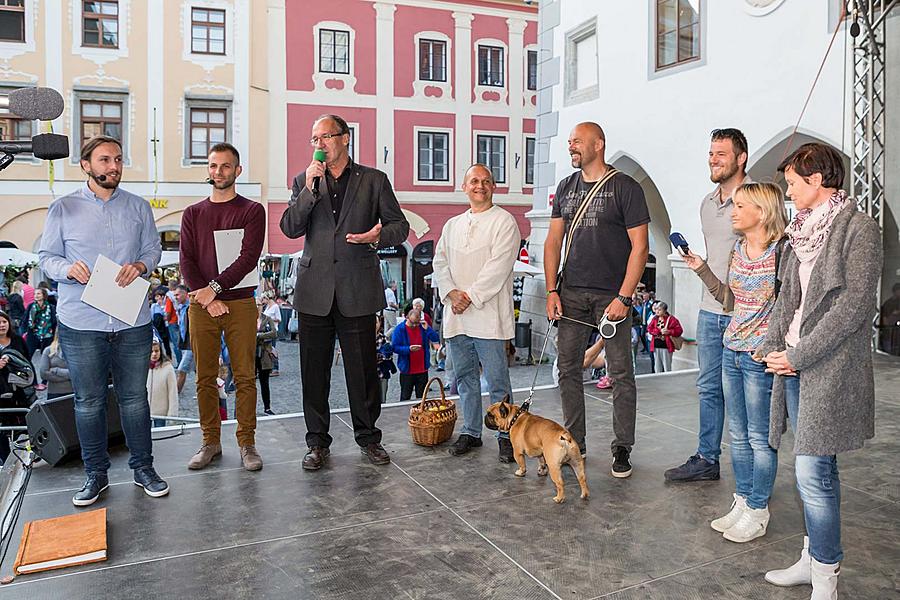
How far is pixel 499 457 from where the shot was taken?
13.1 feet

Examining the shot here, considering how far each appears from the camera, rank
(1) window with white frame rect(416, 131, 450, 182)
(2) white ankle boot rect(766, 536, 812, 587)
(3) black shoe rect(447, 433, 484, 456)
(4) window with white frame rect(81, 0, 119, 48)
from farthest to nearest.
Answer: (1) window with white frame rect(416, 131, 450, 182) → (4) window with white frame rect(81, 0, 119, 48) → (3) black shoe rect(447, 433, 484, 456) → (2) white ankle boot rect(766, 536, 812, 587)

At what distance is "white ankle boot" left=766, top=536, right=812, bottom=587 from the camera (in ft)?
8.53

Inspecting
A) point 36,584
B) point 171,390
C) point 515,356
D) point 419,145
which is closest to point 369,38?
point 419,145

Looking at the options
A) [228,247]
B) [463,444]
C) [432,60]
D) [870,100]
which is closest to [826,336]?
[463,444]

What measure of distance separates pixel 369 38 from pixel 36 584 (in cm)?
1870

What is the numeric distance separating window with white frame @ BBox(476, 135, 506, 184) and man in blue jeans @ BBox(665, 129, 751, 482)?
707 inches

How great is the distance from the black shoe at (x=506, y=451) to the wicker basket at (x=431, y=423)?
1.30ft

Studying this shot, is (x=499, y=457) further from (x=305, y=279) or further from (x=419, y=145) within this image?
(x=419, y=145)

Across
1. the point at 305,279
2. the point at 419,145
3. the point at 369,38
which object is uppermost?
the point at 369,38

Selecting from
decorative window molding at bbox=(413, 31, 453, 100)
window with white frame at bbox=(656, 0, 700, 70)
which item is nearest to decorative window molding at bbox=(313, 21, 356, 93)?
decorative window molding at bbox=(413, 31, 453, 100)

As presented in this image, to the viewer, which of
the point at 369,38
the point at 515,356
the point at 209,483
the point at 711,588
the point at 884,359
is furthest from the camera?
the point at 369,38

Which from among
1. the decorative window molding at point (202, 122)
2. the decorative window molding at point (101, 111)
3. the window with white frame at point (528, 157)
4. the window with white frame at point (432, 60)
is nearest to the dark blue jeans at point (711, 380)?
the decorative window molding at point (202, 122)

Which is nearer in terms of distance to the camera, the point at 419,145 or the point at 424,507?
the point at 424,507

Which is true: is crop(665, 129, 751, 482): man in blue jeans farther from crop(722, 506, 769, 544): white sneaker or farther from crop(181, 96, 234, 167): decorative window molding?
crop(181, 96, 234, 167): decorative window molding
